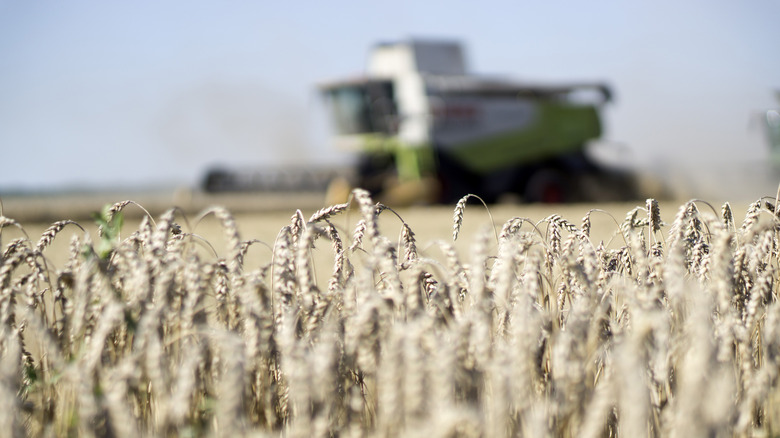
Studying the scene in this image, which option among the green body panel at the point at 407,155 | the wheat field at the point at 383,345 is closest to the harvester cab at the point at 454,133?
the green body panel at the point at 407,155

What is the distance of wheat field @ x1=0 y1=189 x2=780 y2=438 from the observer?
55.0 inches

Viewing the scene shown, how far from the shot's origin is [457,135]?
17109 mm

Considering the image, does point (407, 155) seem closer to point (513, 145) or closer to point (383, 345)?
point (513, 145)

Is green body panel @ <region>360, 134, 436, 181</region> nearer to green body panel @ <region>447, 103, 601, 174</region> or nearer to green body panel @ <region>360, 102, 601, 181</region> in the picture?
green body panel @ <region>360, 102, 601, 181</region>

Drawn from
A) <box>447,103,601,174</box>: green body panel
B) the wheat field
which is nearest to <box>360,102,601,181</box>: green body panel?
<box>447,103,601,174</box>: green body panel

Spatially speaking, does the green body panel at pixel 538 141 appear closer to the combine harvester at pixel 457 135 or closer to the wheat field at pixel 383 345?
the combine harvester at pixel 457 135

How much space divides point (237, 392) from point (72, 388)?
2.52 ft

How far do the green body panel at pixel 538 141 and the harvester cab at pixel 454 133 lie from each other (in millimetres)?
22

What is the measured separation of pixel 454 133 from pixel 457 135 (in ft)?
0.28

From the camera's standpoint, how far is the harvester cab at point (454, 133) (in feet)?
54.5

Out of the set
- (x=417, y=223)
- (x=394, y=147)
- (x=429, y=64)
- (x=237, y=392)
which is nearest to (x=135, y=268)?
(x=237, y=392)

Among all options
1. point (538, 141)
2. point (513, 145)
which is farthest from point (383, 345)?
point (538, 141)

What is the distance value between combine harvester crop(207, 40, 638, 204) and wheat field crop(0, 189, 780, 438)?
13.5 meters

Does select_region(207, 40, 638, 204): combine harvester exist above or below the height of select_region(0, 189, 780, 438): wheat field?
above
